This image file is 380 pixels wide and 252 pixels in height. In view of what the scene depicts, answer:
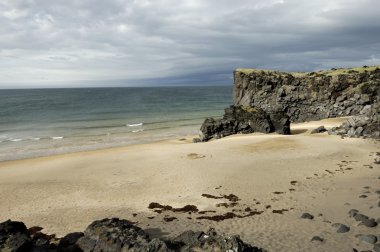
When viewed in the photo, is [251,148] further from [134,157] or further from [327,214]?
[327,214]

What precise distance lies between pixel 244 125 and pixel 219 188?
23089mm

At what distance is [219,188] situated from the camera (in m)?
23.4

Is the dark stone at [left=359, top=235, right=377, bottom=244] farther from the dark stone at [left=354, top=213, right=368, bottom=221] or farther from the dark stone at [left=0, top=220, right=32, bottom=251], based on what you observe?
the dark stone at [left=0, top=220, right=32, bottom=251]

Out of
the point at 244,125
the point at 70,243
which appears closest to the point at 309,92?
the point at 244,125

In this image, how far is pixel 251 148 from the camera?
3428cm

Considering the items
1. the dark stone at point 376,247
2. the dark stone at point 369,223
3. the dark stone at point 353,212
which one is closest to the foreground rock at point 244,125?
the dark stone at point 353,212

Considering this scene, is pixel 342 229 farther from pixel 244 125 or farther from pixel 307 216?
pixel 244 125

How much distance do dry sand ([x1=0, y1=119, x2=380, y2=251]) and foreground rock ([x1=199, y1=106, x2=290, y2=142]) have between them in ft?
28.0

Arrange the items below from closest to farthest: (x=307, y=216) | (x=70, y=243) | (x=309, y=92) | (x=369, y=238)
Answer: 1. (x=70, y=243)
2. (x=369, y=238)
3. (x=307, y=216)
4. (x=309, y=92)

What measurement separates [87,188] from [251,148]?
54.4 feet

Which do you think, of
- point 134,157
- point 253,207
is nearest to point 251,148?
point 134,157

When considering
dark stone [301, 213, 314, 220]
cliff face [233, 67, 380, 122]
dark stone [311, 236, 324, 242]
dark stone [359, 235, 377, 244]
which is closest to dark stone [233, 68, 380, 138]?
cliff face [233, 67, 380, 122]

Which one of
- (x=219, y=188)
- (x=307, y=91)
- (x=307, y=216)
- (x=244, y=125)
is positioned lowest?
(x=219, y=188)

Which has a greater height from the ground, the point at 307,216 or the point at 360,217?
the point at 360,217
